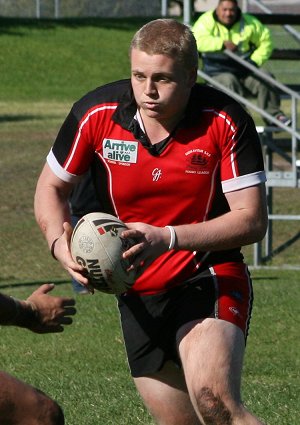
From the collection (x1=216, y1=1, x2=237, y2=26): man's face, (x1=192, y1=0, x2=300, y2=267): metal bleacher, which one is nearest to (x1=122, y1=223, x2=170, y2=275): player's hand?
(x1=192, y1=0, x2=300, y2=267): metal bleacher

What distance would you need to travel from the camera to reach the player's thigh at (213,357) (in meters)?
5.17

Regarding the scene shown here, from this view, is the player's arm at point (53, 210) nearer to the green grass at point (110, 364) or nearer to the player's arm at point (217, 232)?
the player's arm at point (217, 232)

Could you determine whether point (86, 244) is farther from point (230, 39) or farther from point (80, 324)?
point (230, 39)

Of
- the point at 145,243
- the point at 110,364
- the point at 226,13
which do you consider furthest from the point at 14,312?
the point at 226,13

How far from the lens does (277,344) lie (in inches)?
388

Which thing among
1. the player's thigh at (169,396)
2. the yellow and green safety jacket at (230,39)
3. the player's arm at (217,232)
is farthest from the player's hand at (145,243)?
the yellow and green safety jacket at (230,39)

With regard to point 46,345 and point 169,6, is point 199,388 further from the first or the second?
point 169,6

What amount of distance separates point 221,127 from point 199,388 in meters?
1.20

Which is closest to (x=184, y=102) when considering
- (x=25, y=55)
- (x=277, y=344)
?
(x=277, y=344)

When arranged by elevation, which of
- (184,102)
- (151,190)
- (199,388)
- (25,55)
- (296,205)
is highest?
(184,102)

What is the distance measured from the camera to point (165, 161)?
221 inches

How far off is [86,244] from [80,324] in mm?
5591

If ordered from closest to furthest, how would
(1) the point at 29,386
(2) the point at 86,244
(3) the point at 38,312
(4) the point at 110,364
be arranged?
(1) the point at 29,386, (3) the point at 38,312, (2) the point at 86,244, (4) the point at 110,364

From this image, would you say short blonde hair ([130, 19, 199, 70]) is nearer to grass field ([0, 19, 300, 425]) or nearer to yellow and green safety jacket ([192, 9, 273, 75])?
grass field ([0, 19, 300, 425])
